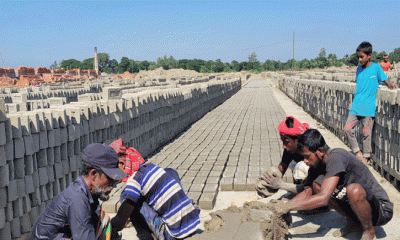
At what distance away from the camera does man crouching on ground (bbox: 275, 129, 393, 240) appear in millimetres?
3178

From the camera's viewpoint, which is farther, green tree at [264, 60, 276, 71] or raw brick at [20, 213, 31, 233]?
green tree at [264, 60, 276, 71]

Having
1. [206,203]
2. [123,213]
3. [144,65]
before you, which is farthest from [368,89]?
[144,65]

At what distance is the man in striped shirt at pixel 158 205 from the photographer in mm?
3059

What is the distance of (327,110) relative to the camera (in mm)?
10047

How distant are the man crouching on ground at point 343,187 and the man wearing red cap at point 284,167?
1.22 feet

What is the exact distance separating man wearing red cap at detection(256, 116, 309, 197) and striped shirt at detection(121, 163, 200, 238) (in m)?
1.00

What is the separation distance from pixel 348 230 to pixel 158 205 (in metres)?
1.85

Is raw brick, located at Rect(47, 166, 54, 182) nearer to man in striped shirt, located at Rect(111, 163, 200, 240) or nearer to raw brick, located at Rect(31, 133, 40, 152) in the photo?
raw brick, located at Rect(31, 133, 40, 152)

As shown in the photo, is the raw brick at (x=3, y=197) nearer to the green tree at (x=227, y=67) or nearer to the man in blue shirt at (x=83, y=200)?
the man in blue shirt at (x=83, y=200)

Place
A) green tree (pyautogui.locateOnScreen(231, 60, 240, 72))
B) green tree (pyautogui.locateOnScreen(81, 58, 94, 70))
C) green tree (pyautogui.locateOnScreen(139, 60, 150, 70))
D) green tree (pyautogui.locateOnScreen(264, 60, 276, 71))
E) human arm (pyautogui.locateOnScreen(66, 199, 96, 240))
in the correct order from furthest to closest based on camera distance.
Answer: green tree (pyautogui.locateOnScreen(231, 60, 240, 72)) → green tree (pyautogui.locateOnScreen(81, 58, 94, 70)) → green tree (pyautogui.locateOnScreen(139, 60, 150, 70)) → green tree (pyautogui.locateOnScreen(264, 60, 276, 71)) → human arm (pyautogui.locateOnScreen(66, 199, 96, 240))

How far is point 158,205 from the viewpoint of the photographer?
317 cm

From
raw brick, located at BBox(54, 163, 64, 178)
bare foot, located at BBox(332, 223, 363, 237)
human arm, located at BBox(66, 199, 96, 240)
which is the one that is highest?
human arm, located at BBox(66, 199, 96, 240)

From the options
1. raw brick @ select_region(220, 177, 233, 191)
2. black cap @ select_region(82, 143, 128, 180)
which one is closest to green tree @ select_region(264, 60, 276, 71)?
raw brick @ select_region(220, 177, 233, 191)

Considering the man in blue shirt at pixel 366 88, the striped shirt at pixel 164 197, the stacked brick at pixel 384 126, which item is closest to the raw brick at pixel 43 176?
the striped shirt at pixel 164 197
